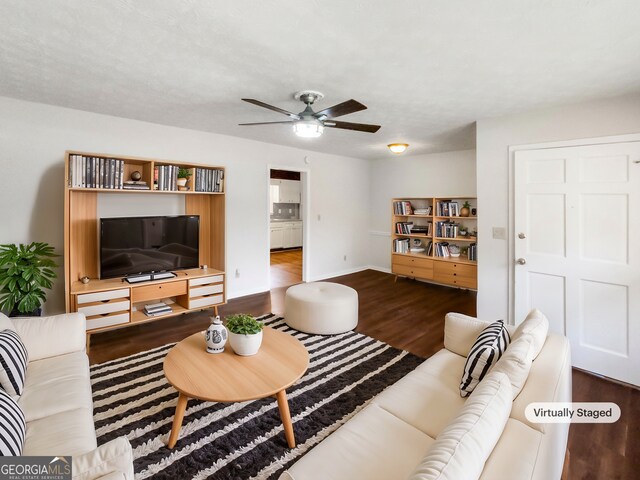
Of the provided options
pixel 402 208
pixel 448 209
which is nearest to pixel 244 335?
pixel 448 209

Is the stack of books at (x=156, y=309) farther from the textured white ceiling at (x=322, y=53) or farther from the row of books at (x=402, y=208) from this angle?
the row of books at (x=402, y=208)

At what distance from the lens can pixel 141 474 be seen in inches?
64.2

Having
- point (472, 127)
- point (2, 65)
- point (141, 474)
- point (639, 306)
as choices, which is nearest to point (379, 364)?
point (141, 474)

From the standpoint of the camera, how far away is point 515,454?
3.39 ft

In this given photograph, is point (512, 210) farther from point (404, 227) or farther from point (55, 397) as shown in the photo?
point (55, 397)

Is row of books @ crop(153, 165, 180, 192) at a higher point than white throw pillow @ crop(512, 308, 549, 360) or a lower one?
higher

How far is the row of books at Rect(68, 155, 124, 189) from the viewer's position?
3.07 m

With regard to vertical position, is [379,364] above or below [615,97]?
below

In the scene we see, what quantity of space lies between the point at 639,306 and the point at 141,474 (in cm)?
366

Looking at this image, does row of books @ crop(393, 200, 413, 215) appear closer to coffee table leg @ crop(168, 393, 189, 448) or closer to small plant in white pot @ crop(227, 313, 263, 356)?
small plant in white pot @ crop(227, 313, 263, 356)

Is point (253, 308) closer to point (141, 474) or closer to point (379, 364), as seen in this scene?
point (379, 364)

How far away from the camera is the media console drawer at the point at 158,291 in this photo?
336 centimetres

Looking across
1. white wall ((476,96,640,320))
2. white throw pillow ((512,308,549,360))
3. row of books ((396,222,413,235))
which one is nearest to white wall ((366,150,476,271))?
row of books ((396,222,413,235))

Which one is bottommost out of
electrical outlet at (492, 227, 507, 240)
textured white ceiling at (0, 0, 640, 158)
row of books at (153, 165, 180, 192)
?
electrical outlet at (492, 227, 507, 240)
